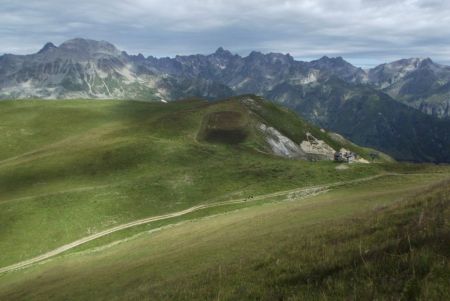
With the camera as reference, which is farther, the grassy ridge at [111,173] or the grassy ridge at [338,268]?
the grassy ridge at [111,173]

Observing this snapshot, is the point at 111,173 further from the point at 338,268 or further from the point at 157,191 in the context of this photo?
the point at 338,268

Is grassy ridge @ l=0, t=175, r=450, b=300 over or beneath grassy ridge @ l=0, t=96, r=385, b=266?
over

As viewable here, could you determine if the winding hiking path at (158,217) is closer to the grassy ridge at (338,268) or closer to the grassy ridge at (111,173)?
the grassy ridge at (111,173)

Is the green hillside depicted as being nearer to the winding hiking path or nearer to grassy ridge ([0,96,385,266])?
grassy ridge ([0,96,385,266])

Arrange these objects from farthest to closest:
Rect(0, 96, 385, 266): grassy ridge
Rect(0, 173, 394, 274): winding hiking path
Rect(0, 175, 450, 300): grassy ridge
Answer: Rect(0, 96, 385, 266): grassy ridge → Rect(0, 173, 394, 274): winding hiking path → Rect(0, 175, 450, 300): grassy ridge

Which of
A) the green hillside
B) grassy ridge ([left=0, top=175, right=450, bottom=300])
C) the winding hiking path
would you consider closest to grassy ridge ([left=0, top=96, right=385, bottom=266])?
the green hillside

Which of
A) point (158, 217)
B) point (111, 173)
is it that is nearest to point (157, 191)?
point (158, 217)

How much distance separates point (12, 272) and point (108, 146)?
67974 mm

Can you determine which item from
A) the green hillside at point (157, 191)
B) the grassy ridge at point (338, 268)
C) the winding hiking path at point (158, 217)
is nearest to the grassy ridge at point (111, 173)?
the green hillside at point (157, 191)

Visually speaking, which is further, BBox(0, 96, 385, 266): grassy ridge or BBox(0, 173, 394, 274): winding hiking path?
BBox(0, 96, 385, 266): grassy ridge

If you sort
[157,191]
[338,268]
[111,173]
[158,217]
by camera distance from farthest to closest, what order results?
1. [111,173]
2. [157,191]
3. [158,217]
4. [338,268]

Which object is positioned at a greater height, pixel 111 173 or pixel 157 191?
pixel 111 173

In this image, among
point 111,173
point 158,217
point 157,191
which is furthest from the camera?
point 111,173

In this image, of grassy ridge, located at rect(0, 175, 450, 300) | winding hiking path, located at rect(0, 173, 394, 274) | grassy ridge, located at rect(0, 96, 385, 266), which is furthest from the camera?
grassy ridge, located at rect(0, 96, 385, 266)
